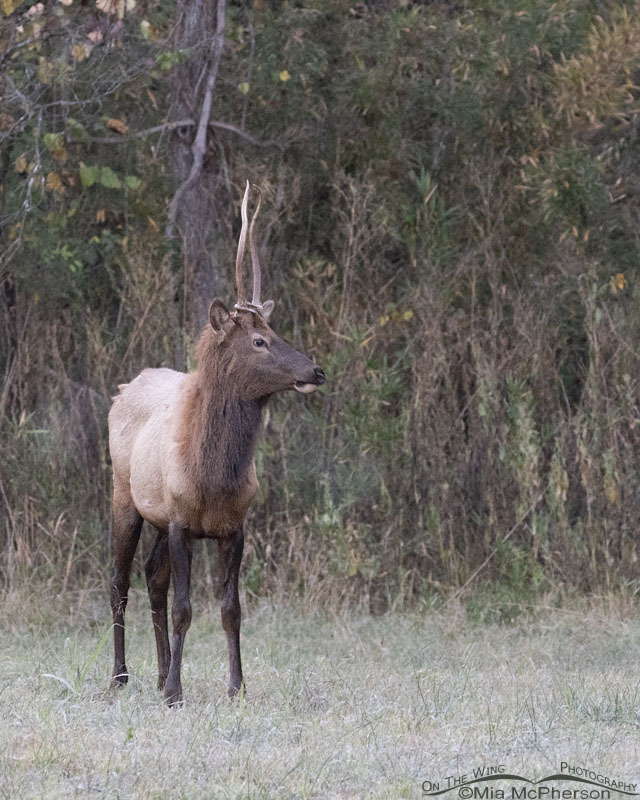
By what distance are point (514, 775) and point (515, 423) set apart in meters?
5.17

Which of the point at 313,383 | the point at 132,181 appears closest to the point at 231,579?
the point at 313,383

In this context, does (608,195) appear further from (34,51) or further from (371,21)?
(34,51)

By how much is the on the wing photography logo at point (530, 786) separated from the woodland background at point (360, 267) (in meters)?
4.52

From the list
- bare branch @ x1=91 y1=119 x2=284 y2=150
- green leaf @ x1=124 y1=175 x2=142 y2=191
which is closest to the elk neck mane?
green leaf @ x1=124 y1=175 x2=142 y2=191

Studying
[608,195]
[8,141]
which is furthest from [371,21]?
[8,141]

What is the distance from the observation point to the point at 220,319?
19.8ft

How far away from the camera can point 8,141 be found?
9391mm

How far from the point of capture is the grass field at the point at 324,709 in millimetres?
4113

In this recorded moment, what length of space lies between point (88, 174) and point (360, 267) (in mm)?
2169

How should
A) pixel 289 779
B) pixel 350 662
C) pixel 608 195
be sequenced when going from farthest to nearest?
1. pixel 608 195
2. pixel 350 662
3. pixel 289 779

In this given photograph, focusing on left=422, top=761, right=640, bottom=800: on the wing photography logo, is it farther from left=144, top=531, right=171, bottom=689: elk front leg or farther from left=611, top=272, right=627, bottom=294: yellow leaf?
left=611, top=272, right=627, bottom=294: yellow leaf

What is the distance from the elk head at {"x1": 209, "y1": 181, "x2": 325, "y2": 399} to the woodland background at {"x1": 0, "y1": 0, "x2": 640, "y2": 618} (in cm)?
294

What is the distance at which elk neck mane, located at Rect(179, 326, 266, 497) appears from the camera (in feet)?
19.4

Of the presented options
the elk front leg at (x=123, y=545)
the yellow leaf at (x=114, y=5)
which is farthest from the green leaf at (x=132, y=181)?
the elk front leg at (x=123, y=545)
